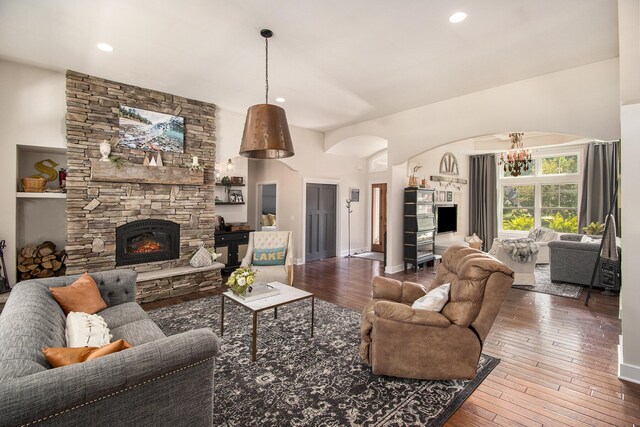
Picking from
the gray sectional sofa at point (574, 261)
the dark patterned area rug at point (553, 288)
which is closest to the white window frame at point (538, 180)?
the gray sectional sofa at point (574, 261)

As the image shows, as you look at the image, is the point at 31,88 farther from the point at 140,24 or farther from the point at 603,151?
the point at 603,151

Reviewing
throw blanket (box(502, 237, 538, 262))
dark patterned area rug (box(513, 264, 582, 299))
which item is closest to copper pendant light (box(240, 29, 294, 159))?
throw blanket (box(502, 237, 538, 262))

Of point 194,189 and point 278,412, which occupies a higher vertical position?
point 194,189

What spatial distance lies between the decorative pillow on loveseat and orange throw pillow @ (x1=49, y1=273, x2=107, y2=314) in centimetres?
207

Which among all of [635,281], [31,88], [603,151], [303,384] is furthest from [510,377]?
[603,151]

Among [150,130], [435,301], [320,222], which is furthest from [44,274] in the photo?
[320,222]

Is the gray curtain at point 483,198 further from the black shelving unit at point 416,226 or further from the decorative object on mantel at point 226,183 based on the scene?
the decorative object on mantel at point 226,183

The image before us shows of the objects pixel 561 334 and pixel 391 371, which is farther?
pixel 561 334

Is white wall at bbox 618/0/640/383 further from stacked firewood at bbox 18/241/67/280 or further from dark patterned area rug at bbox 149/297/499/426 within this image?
stacked firewood at bbox 18/241/67/280

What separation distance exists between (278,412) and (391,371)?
0.93m

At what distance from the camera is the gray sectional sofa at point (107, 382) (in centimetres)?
111

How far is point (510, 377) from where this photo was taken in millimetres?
2555

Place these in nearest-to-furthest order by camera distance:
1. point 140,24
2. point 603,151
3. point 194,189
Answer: point 140,24, point 194,189, point 603,151

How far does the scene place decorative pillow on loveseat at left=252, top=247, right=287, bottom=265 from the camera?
462 cm
